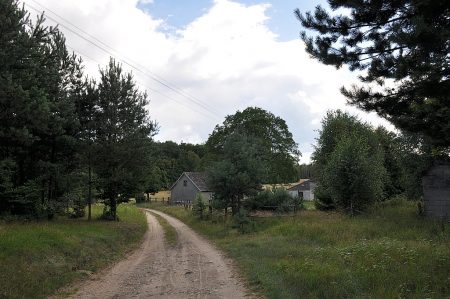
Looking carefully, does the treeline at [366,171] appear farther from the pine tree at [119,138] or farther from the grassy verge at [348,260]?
the pine tree at [119,138]

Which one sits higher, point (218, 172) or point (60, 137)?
point (60, 137)

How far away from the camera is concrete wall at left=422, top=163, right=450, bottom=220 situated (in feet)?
74.4

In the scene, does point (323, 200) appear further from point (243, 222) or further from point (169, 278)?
point (169, 278)

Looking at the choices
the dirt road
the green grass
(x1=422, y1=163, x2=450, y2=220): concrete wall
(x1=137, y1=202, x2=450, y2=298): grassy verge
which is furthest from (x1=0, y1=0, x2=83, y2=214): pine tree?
(x1=422, y1=163, x2=450, y2=220): concrete wall

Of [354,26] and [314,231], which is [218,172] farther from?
[354,26]

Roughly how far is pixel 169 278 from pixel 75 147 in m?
16.8

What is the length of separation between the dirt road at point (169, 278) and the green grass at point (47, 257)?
0.77 meters

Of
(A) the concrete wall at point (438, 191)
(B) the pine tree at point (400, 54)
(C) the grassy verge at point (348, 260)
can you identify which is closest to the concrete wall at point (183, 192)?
(A) the concrete wall at point (438, 191)

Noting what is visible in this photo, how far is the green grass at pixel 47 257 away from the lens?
10.3 metres

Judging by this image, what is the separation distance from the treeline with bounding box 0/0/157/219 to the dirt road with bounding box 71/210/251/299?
24.3 ft

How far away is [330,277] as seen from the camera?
991cm

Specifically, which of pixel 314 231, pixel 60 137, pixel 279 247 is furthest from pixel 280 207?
pixel 60 137

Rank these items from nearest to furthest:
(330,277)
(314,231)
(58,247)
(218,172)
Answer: (330,277)
(58,247)
(314,231)
(218,172)

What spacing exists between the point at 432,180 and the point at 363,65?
16.6 meters
